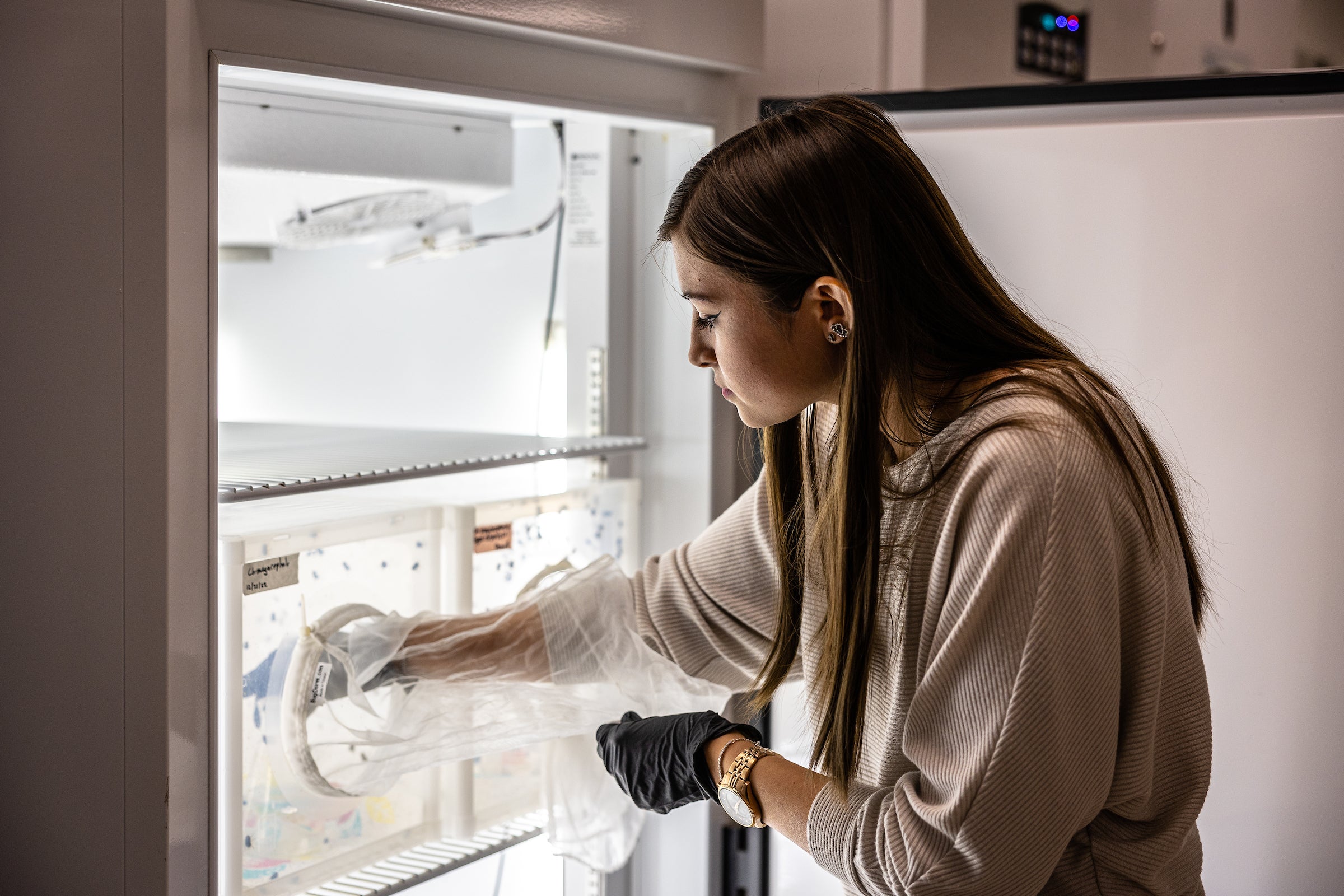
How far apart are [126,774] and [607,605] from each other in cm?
51

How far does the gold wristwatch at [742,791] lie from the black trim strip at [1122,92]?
0.63 m

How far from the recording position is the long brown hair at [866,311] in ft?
2.86

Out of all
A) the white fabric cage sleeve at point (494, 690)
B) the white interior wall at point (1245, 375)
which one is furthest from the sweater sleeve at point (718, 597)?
the white interior wall at point (1245, 375)

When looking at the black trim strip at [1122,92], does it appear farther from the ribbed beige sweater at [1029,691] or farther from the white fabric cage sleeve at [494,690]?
the white fabric cage sleeve at [494,690]

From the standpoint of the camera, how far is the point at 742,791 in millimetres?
990

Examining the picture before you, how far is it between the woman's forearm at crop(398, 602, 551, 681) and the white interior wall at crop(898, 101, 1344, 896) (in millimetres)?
674

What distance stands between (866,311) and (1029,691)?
31 centimetres

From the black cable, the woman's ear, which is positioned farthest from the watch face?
the black cable

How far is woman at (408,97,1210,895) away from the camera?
0.80 m

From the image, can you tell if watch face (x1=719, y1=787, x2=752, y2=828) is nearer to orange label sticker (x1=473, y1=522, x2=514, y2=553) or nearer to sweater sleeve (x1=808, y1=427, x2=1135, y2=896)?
sweater sleeve (x1=808, y1=427, x2=1135, y2=896)

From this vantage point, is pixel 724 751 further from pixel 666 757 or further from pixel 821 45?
pixel 821 45

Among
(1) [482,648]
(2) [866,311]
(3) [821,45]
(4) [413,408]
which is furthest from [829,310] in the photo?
(4) [413,408]

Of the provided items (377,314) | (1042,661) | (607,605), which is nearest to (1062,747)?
(1042,661)

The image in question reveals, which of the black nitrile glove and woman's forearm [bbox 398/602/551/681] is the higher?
woman's forearm [bbox 398/602/551/681]
